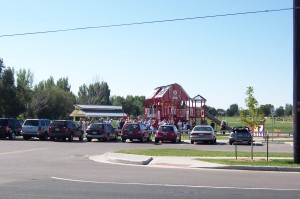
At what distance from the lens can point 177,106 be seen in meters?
56.1

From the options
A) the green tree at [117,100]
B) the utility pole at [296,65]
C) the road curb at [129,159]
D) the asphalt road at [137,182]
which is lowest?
the asphalt road at [137,182]

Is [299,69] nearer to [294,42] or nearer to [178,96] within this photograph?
[294,42]

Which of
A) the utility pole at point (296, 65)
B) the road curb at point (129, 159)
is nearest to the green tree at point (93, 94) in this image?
the road curb at point (129, 159)

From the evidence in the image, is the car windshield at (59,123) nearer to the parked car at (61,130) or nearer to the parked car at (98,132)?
the parked car at (61,130)

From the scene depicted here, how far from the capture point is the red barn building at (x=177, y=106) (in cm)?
5519

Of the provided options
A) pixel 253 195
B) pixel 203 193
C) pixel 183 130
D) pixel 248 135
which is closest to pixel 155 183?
pixel 203 193

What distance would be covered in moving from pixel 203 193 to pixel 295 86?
8934mm

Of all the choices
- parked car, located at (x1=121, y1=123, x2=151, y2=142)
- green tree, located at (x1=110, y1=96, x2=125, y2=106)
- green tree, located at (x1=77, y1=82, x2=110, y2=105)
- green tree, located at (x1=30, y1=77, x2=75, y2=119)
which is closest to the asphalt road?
parked car, located at (x1=121, y1=123, x2=151, y2=142)

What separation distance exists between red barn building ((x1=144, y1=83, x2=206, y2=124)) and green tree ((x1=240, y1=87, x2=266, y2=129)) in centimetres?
3307

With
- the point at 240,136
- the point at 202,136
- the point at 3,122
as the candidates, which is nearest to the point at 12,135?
the point at 3,122

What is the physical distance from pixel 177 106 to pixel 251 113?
3507 cm

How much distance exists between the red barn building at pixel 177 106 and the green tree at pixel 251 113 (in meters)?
33.1

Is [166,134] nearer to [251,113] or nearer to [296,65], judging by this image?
[251,113]

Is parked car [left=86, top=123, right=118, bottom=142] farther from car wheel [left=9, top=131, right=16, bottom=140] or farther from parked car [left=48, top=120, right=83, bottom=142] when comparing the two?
car wheel [left=9, top=131, right=16, bottom=140]
